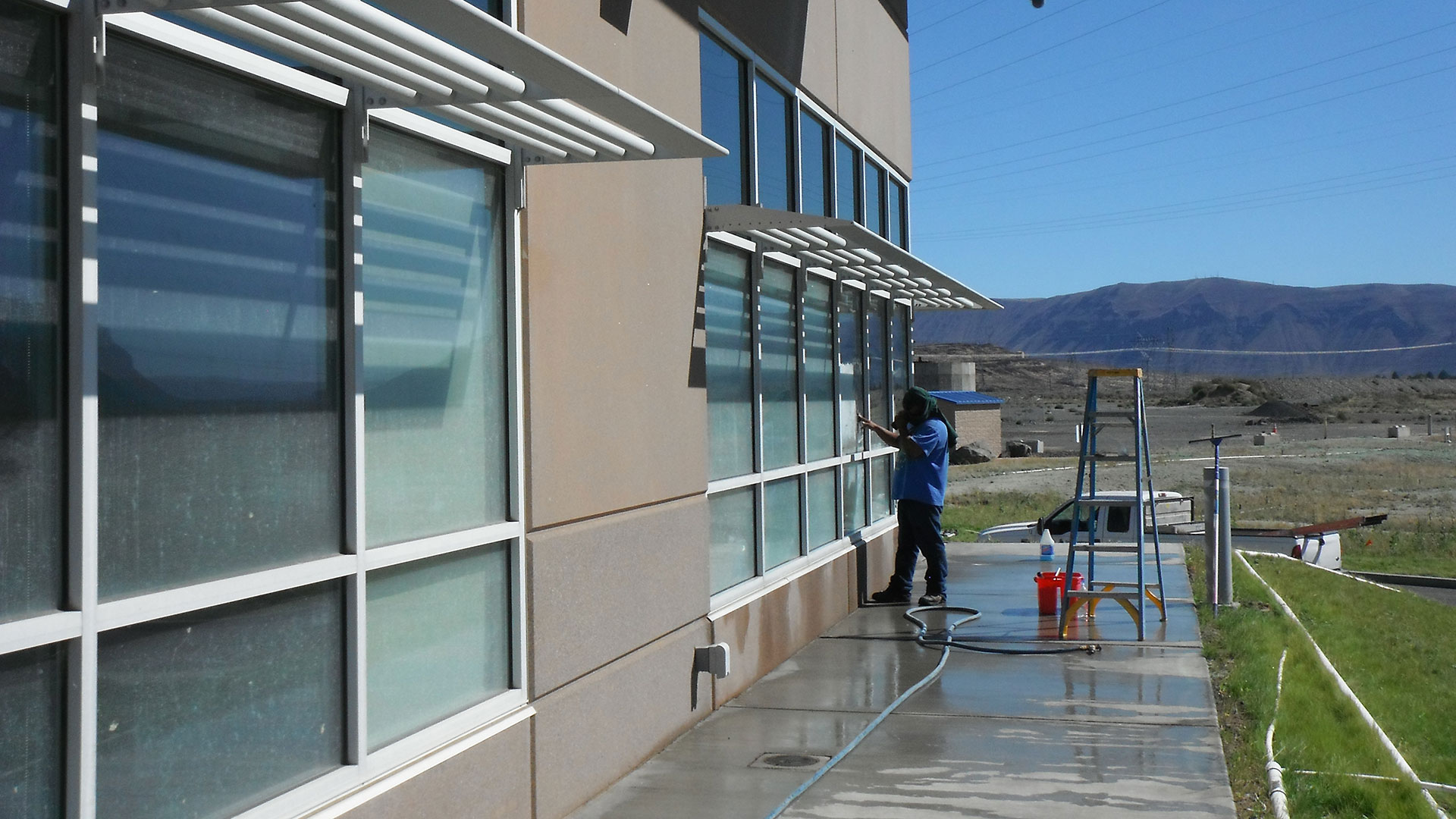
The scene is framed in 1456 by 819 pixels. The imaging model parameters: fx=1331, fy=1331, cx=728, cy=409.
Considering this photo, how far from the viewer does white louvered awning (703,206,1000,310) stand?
24.2ft

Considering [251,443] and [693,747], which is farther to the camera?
[693,747]

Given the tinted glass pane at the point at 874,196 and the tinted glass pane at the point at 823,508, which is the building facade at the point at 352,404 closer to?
the tinted glass pane at the point at 823,508

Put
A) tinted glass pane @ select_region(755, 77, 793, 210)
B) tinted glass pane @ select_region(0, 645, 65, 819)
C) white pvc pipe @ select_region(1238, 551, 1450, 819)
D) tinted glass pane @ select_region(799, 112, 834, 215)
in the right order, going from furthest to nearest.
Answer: tinted glass pane @ select_region(799, 112, 834, 215), tinted glass pane @ select_region(755, 77, 793, 210), white pvc pipe @ select_region(1238, 551, 1450, 819), tinted glass pane @ select_region(0, 645, 65, 819)

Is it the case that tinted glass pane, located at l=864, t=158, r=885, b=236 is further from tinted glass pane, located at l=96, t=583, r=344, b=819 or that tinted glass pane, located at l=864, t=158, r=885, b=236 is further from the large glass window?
tinted glass pane, located at l=96, t=583, r=344, b=819

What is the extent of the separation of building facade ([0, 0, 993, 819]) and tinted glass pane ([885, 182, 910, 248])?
583cm

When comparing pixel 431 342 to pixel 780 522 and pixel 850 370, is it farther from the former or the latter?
pixel 850 370

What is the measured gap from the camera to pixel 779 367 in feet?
30.0

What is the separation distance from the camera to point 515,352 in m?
5.08

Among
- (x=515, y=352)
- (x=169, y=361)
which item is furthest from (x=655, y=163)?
(x=169, y=361)

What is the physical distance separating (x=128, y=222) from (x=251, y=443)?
0.70m

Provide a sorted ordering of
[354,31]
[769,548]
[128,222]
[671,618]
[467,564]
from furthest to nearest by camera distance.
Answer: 1. [769,548]
2. [671,618]
3. [467,564]
4. [354,31]
5. [128,222]

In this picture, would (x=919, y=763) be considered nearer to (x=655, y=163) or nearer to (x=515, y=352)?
(x=515, y=352)

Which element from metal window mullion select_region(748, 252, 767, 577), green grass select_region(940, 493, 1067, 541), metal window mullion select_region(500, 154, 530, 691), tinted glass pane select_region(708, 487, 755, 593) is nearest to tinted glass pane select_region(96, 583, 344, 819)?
metal window mullion select_region(500, 154, 530, 691)

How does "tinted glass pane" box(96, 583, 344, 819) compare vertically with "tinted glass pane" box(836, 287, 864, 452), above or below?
below
